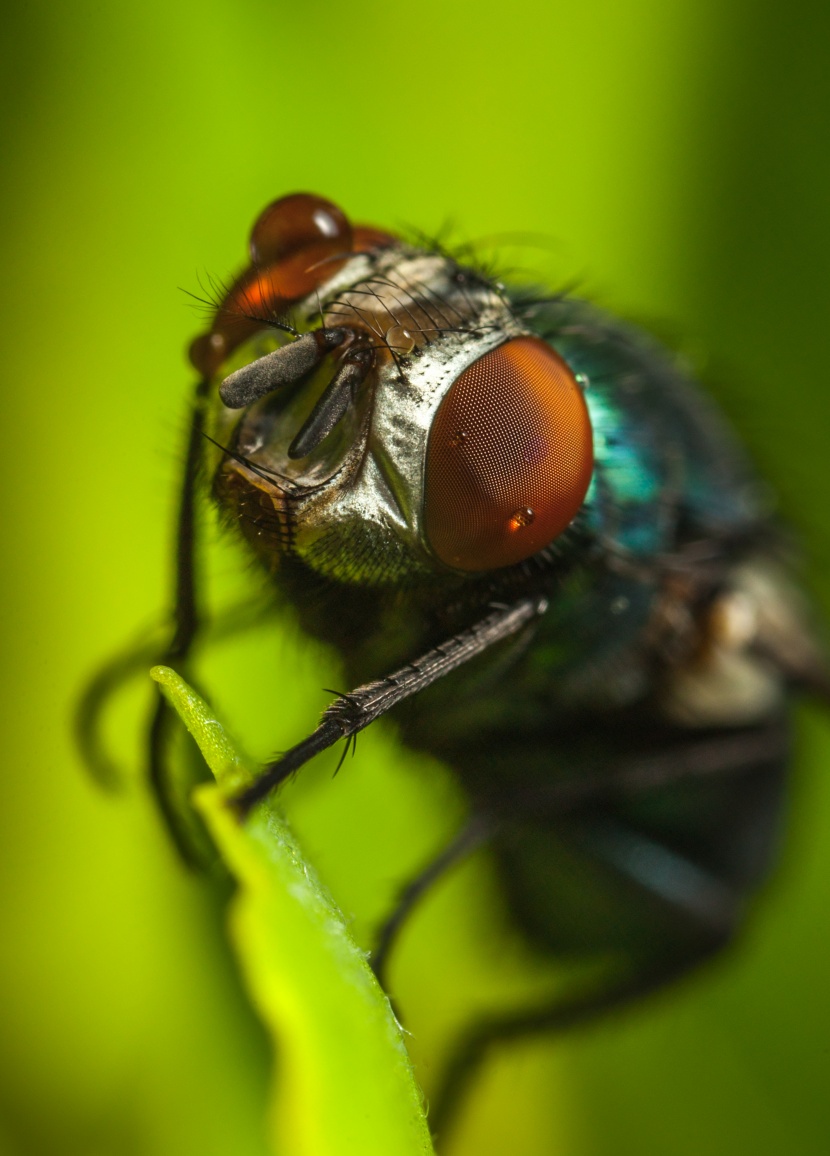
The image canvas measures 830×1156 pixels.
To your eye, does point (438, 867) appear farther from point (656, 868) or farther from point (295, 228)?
point (295, 228)

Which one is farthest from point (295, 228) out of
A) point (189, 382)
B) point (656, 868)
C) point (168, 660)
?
point (656, 868)

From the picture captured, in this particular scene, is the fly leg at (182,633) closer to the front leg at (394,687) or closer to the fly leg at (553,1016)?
the front leg at (394,687)

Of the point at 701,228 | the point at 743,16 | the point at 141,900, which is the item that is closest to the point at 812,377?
the point at 701,228

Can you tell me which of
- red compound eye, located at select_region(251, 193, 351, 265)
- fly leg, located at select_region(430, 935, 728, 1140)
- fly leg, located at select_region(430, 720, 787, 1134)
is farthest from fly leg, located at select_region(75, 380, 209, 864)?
fly leg, located at select_region(430, 935, 728, 1140)

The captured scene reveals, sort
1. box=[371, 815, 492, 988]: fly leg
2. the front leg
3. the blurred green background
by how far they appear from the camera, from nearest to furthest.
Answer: the front leg
the blurred green background
box=[371, 815, 492, 988]: fly leg

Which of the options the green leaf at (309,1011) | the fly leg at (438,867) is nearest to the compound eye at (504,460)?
the green leaf at (309,1011)

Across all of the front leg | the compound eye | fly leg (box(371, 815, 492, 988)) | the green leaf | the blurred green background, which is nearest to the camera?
the green leaf

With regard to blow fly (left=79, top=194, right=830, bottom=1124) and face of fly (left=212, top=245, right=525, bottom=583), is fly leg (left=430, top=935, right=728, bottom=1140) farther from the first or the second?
face of fly (left=212, top=245, right=525, bottom=583)
